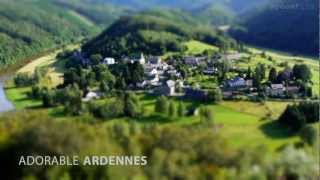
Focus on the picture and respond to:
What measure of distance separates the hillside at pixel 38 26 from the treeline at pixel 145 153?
2579 centimetres

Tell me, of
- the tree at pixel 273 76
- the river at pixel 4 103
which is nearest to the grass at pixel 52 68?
the river at pixel 4 103

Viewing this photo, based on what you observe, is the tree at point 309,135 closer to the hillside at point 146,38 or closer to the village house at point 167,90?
the village house at point 167,90

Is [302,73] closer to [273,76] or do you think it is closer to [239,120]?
[273,76]

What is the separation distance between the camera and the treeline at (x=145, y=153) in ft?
50.7


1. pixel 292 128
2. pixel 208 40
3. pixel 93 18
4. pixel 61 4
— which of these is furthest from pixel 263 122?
pixel 61 4

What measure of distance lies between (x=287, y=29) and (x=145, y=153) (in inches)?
1668

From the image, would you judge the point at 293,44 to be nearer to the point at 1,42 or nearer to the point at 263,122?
the point at 1,42

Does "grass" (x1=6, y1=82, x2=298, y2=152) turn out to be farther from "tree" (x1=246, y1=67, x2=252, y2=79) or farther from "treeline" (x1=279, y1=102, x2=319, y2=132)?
"tree" (x1=246, y1=67, x2=252, y2=79)

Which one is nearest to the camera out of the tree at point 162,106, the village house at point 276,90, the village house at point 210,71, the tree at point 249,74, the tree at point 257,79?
the tree at point 162,106

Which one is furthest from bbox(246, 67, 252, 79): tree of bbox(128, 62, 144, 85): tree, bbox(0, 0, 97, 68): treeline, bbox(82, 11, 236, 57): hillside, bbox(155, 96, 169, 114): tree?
bbox(0, 0, 97, 68): treeline

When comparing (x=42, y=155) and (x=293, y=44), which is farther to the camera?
(x=293, y=44)

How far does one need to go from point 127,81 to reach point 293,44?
96.3 ft

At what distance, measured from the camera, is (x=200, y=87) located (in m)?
24.9

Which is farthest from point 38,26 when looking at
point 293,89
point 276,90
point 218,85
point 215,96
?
point 215,96
